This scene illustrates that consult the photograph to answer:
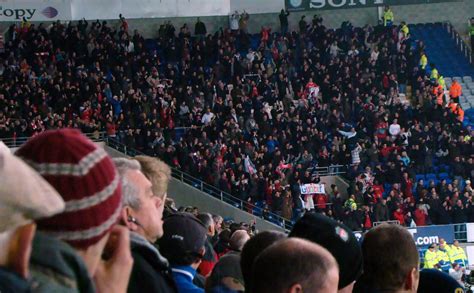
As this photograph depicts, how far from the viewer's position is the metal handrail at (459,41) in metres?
31.7

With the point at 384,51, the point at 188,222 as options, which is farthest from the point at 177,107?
the point at 188,222

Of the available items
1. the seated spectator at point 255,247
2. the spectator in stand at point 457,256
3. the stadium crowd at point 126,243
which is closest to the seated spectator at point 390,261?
the stadium crowd at point 126,243

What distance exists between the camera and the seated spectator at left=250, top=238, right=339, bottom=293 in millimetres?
2465

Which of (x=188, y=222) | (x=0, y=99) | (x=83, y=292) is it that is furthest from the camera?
(x=0, y=99)

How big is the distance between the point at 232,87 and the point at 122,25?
14.1 feet

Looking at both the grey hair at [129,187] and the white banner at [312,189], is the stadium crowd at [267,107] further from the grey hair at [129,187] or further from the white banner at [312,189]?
the grey hair at [129,187]

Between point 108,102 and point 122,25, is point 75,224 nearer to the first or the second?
point 108,102

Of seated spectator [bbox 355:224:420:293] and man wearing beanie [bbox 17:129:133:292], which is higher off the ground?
man wearing beanie [bbox 17:129:133:292]

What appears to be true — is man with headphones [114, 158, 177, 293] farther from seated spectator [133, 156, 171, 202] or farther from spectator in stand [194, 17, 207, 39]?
spectator in stand [194, 17, 207, 39]

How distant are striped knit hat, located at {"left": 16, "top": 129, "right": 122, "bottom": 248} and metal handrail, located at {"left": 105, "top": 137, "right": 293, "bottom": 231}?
1986cm

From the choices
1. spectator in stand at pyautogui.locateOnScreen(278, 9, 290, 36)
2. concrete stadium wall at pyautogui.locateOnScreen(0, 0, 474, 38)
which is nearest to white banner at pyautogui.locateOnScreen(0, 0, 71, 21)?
concrete stadium wall at pyautogui.locateOnScreen(0, 0, 474, 38)

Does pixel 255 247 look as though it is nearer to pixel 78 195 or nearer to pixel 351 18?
pixel 78 195

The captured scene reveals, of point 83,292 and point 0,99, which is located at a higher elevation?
point 83,292

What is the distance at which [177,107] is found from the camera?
2544cm
